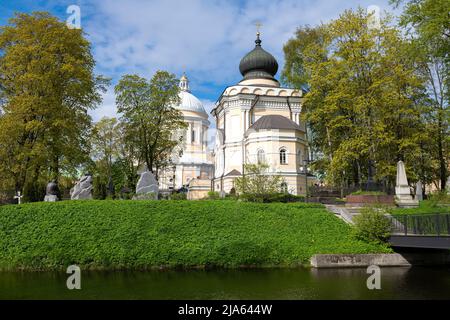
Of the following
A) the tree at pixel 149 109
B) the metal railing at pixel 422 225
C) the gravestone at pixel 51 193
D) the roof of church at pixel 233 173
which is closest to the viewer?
the metal railing at pixel 422 225

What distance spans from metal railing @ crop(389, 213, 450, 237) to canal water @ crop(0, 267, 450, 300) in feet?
5.84

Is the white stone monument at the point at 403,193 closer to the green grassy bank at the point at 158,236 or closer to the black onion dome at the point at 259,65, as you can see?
the green grassy bank at the point at 158,236

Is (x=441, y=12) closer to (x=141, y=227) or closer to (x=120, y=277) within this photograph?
(x=141, y=227)

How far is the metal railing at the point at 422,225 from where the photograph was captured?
13895 mm

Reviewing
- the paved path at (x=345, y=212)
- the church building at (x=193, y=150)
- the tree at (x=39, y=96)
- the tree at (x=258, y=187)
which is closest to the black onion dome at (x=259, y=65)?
the church building at (x=193, y=150)

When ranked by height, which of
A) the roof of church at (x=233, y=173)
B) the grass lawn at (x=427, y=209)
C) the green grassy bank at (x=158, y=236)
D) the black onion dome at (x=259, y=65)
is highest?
the black onion dome at (x=259, y=65)

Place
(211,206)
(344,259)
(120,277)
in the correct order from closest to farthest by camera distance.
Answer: (120,277) < (344,259) < (211,206)

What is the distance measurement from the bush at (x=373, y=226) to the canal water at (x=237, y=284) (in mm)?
1914

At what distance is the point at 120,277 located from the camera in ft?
52.6

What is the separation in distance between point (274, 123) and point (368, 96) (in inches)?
423

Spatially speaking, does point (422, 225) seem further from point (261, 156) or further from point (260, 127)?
point (260, 127)

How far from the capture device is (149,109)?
31641mm

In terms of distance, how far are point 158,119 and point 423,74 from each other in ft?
72.9
